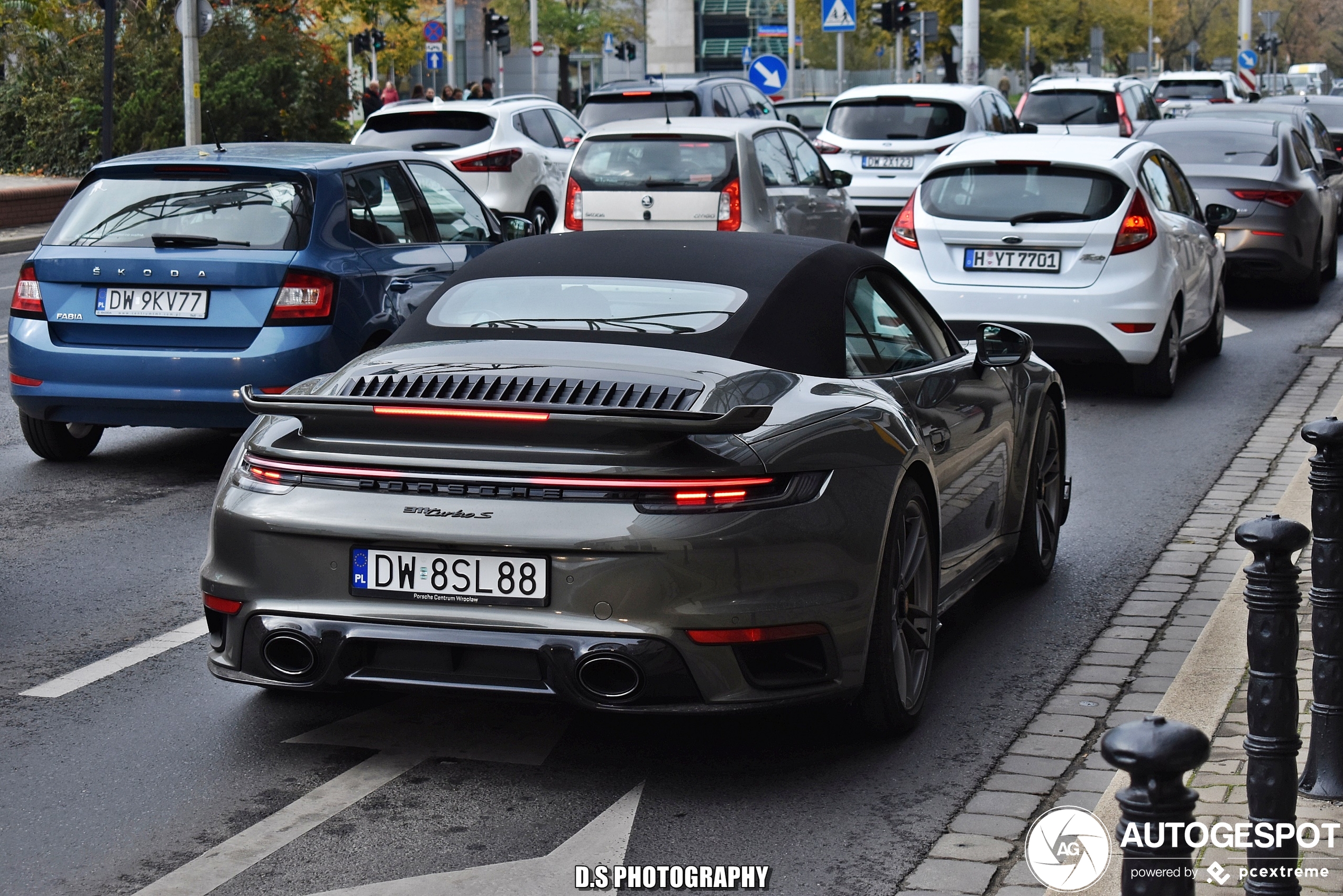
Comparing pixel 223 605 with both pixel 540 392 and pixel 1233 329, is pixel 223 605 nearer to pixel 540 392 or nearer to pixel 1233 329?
pixel 540 392

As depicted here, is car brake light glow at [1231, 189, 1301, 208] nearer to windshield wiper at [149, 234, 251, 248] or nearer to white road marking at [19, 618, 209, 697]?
windshield wiper at [149, 234, 251, 248]

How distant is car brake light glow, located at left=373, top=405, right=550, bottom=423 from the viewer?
4582mm

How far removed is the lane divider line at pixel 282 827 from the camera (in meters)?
4.20

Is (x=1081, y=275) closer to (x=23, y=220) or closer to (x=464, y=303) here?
(x=464, y=303)

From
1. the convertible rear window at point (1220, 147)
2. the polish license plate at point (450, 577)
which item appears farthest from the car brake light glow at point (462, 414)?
the convertible rear window at point (1220, 147)

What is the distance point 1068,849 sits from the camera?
4332 mm

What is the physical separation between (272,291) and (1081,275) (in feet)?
16.6

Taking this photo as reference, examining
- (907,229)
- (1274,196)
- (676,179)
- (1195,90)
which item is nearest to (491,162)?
(676,179)

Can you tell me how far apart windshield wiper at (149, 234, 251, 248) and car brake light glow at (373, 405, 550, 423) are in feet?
15.2

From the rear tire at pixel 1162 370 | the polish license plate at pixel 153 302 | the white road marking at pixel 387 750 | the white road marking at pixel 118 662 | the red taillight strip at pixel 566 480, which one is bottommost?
the white road marking at pixel 118 662

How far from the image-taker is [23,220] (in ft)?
86.0

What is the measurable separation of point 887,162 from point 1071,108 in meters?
6.75

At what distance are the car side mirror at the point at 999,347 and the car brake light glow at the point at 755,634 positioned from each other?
1.81 meters

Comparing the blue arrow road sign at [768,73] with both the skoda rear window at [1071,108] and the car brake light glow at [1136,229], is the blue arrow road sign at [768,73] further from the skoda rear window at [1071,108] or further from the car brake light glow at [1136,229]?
the car brake light glow at [1136,229]
